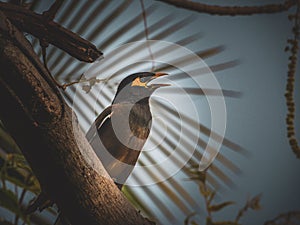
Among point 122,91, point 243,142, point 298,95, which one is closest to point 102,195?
point 122,91

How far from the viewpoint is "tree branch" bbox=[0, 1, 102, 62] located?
26.7 inches

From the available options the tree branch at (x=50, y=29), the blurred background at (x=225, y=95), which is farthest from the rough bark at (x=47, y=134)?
the blurred background at (x=225, y=95)

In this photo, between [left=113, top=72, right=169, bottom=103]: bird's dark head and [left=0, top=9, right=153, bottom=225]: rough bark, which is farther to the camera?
[left=113, top=72, right=169, bottom=103]: bird's dark head

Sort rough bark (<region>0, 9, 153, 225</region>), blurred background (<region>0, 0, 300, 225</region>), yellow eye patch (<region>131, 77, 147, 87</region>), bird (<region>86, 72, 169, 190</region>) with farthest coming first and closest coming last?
yellow eye patch (<region>131, 77, 147, 87</region>), bird (<region>86, 72, 169, 190</region>), blurred background (<region>0, 0, 300, 225</region>), rough bark (<region>0, 9, 153, 225</region>)

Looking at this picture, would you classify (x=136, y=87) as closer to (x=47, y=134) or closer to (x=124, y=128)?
(x=124, y=128)

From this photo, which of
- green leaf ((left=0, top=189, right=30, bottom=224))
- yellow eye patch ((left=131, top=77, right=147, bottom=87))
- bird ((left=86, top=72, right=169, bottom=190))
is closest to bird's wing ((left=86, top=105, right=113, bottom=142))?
bird ((left=86, top=72, right=169, bottom=190))

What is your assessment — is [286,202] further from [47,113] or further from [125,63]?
[47,113]

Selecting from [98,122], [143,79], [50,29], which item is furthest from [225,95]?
[50,29]

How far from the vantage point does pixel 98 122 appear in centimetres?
116

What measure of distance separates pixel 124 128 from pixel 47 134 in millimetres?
640

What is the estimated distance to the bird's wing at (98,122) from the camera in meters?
1.12

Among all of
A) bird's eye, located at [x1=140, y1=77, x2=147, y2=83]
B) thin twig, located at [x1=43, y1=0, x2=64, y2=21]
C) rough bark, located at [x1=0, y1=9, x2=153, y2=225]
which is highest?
thin twig, located at [x1=43, y1=0, x2=64, y2=21]

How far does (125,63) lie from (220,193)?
0.47 m

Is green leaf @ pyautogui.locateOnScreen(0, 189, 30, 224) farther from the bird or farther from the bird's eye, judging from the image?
the bird's eye
